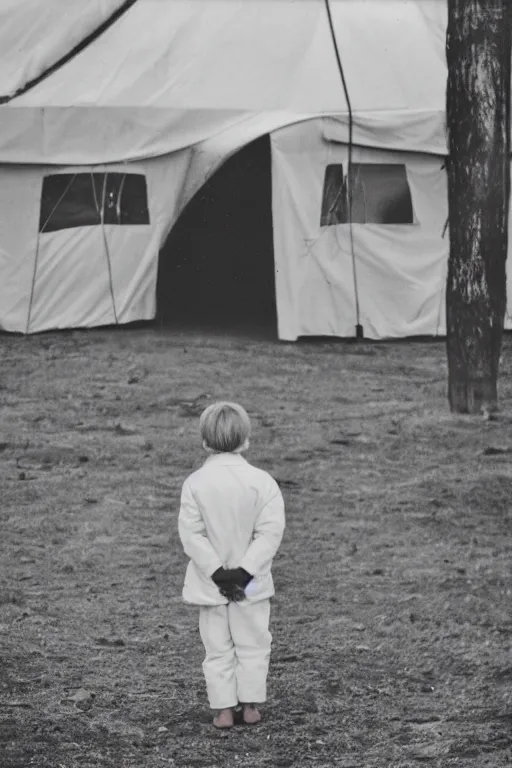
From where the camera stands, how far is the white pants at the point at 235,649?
177 inches

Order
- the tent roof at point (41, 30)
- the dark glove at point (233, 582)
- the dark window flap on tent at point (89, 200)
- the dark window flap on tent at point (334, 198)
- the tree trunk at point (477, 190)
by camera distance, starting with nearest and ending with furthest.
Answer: the dark glove at point (233, 582) → the tree trunk at point (477, 190) → the dark window flap on tent at point (334, 198) → the dark window flap on tent at point (89, 200) → the tent roof at point (41, 30)

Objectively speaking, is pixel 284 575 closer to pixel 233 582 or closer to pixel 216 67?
pixel 233 582

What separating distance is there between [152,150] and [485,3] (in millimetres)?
5622

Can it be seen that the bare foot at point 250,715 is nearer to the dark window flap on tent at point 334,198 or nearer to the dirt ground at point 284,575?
the dirt ground at point 284,575

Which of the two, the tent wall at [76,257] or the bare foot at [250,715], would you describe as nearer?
the bare foot at [250,715]

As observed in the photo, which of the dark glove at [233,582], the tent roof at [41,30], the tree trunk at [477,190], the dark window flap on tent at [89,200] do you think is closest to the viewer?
the dark glove at [233,582]

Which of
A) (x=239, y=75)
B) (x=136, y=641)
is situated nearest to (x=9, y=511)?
(x=136, y=641)

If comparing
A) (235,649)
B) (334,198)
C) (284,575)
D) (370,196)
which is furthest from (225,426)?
(370,196)

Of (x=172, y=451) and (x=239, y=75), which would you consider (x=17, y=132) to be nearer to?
(x=239, y=75)

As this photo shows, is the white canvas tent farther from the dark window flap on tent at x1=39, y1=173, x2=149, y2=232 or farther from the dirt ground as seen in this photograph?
the dirt ground

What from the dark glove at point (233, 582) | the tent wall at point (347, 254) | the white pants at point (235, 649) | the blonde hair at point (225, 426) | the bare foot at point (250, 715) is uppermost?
the tent wall at point (347, 254)

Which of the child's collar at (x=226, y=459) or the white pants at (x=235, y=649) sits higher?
the child's collar at (x=226, y=459)

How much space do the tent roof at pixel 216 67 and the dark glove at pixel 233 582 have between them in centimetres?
1082

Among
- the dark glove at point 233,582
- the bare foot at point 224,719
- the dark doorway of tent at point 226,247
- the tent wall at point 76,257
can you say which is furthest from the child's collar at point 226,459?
the dark doorway of tent at point 226,247
